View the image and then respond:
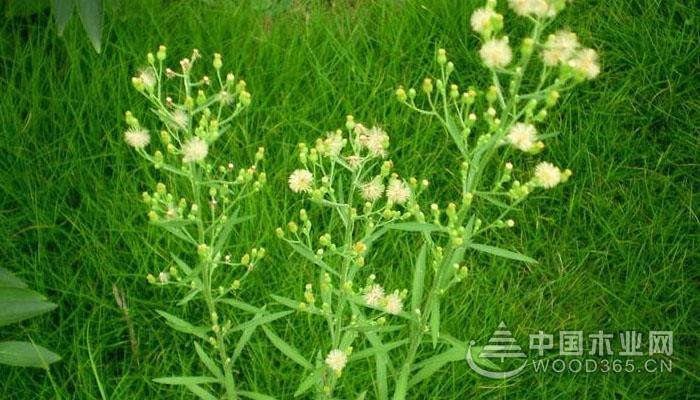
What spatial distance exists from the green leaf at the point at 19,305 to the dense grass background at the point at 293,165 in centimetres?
30

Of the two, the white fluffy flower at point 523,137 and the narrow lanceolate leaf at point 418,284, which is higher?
the white fluffy flower at point 523,137

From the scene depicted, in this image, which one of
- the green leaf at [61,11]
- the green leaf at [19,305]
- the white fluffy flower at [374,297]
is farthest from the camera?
the green leaf at [61,11]

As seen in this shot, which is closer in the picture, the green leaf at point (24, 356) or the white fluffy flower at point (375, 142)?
the white fluffy flower at point (375, 142)

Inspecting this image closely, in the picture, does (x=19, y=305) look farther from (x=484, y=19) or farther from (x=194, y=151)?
(x=484, y=19)

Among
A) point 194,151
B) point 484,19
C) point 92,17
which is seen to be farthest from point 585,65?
point 92,17

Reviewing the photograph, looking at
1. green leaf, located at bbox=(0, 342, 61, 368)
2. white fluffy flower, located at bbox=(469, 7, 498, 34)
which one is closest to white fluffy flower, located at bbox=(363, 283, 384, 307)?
white fluffy flower, located at bbox=(469, 7, 498, 34)

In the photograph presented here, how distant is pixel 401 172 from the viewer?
8.23 ft

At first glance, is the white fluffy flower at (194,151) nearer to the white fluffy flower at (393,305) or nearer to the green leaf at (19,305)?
the white fluffy flower at (393,305)

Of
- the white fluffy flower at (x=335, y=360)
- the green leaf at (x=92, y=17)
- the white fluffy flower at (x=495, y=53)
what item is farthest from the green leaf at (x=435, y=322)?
the green leaf at (x=92, y=17)

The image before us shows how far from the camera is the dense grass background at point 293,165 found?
225 centimetres

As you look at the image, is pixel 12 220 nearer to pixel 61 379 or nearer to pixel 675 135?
pixel 61 379

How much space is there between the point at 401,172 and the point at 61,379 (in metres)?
1.07

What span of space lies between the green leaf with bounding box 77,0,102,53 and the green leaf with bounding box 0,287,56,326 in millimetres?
600

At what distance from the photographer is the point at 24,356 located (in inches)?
75.8
